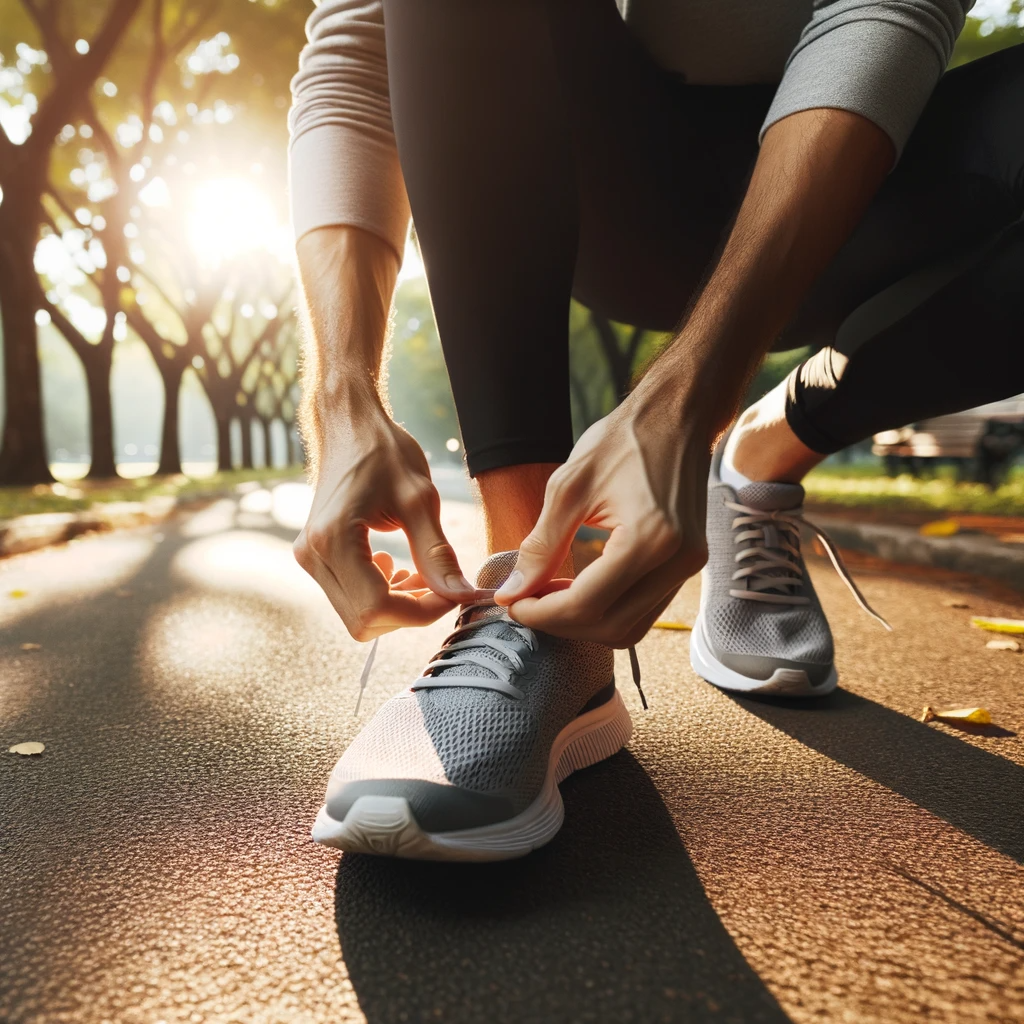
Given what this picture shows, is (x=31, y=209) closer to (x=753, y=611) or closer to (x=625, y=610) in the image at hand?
(x=753, y=611)

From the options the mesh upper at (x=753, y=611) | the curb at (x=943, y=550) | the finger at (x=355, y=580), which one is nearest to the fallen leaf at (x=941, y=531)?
the curb at (x=943, y=550)

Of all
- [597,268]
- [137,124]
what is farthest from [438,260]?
[137,124]

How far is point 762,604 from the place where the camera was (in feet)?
5.46

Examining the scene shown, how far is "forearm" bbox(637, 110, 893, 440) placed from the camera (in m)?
0.92

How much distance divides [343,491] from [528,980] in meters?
0.61

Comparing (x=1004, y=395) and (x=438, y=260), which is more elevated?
(x=438, y=260)

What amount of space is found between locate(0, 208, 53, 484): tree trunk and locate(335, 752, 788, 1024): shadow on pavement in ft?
32.3

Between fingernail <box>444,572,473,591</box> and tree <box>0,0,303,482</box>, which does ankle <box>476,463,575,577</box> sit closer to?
fingernail <box>444,572,473,591</box>

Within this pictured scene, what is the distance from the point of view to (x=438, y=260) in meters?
1.29

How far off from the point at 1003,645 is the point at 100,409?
13.9 metres

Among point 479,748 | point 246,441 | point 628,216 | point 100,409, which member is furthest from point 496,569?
point 246,441

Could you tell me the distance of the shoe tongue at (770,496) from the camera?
5.58 feet

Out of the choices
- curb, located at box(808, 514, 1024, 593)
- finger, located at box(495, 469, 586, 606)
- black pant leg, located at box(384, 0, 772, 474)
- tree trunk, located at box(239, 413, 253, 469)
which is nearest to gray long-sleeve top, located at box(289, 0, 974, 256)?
black pant leg, located at box(384, 0, 772, 474)

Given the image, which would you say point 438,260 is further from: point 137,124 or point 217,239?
point 217,239
